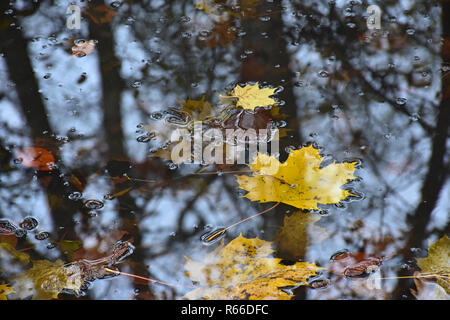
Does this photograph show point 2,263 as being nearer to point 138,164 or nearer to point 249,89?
point 138,164

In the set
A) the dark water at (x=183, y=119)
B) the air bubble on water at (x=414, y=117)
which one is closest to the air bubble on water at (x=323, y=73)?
the dark water at (x=183, y=119)

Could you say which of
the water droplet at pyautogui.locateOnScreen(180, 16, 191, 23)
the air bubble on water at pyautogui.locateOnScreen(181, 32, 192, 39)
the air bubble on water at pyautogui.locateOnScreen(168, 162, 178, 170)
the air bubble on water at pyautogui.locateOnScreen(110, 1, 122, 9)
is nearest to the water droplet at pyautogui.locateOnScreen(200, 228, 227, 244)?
the air bubble on water at pyautogui.locateOnScreen(168, 162, 178, 170)

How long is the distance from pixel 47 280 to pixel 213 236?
449 mm

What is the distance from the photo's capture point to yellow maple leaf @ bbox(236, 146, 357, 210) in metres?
1.32

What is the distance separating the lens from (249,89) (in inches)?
65.7

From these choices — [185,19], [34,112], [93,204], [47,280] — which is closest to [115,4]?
[185,19]

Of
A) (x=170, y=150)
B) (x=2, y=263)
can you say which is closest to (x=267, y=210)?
(x=170, y=150)

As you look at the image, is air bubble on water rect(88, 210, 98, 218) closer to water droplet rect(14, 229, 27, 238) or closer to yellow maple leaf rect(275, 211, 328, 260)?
water droplet rect(14, 229, 27, 238)

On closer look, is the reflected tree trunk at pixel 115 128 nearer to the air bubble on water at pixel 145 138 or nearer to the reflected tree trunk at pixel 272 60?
the air bubble on water at pixel 145 138

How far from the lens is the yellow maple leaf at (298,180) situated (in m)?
1.32

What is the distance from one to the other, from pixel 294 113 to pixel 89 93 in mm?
764

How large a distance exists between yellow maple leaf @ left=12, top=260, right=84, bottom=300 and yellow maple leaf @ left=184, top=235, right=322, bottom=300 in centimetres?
30

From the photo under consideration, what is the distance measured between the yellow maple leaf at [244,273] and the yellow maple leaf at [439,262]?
0.92ft

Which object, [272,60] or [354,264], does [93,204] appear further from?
[272,60]
